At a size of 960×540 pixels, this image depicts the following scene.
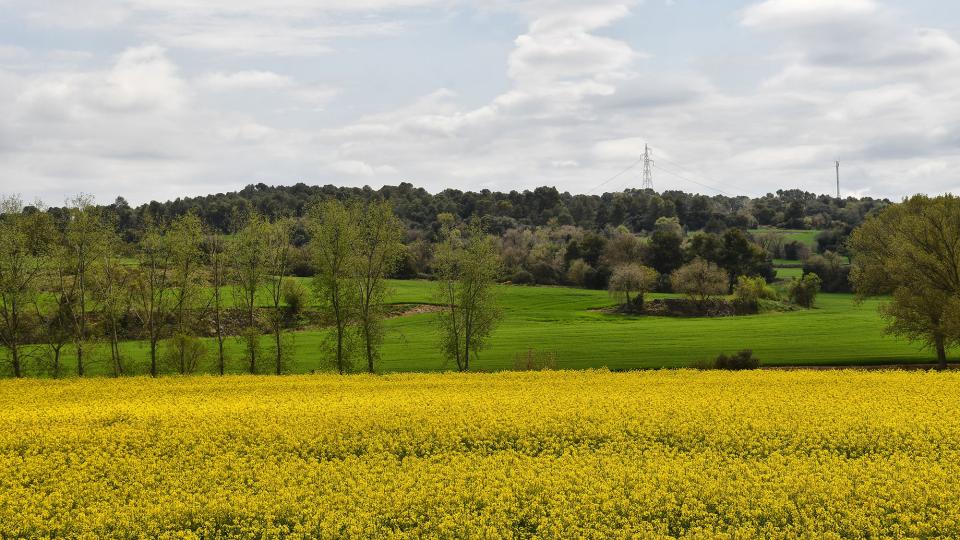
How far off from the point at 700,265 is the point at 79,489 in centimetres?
10107

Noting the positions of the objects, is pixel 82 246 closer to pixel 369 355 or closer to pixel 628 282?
pixel 369 355

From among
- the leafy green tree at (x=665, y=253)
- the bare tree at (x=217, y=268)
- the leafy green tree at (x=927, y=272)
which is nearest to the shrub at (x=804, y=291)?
the leafy green tree at (x=665, y=253)

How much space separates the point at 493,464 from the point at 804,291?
9676 cm

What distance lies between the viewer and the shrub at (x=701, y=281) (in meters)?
109

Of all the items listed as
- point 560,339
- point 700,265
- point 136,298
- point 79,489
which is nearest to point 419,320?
point 560,339

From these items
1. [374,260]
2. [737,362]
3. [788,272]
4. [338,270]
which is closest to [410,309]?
[374,260]

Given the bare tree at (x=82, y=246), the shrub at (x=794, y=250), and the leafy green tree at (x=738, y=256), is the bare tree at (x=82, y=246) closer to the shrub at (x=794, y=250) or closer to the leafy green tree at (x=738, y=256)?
the leafy green tree at (x=738, y=256)

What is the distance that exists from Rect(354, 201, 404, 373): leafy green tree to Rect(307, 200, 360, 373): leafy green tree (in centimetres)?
47

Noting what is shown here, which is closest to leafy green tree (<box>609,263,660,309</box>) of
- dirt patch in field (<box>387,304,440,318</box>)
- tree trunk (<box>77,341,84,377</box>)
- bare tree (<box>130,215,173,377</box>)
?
dirt patch in field (<box>387,304,440,318</box>)

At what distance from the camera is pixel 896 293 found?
168 feet

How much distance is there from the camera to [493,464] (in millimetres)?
20984

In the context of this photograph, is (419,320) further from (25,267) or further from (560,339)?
(25,267)

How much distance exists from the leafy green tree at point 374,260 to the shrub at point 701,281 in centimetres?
6184

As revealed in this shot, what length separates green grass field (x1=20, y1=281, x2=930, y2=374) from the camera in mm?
54781
